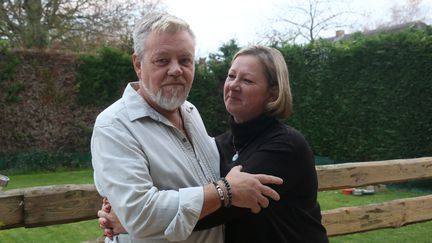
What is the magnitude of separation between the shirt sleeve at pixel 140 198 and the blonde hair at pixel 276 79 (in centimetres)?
66

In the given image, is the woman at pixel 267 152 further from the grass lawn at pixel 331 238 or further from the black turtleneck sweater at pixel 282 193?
the grass lawn at pixel 331 238

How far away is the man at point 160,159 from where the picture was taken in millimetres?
1569

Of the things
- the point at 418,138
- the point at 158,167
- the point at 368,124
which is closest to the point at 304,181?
the point at 158,167

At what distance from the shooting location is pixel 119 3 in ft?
67.9

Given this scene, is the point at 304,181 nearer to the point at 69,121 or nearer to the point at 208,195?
the point at 208,195

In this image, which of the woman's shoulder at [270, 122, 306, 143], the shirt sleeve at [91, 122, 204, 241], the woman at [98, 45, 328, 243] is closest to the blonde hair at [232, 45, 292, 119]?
the woman at [98, 45, 328, 243]

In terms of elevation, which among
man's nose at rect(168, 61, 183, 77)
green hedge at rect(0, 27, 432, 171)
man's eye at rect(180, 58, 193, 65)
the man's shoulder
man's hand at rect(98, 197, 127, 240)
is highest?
man's eye at rect(180, 58, 193, 65)

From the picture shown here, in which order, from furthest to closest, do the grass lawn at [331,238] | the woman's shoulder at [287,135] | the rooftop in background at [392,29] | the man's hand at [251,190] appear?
the rooftop in background at [392,29] < the grass lawn at [331,238] < the woman's shoulder at [287,135] < the man's hand at [251,190]

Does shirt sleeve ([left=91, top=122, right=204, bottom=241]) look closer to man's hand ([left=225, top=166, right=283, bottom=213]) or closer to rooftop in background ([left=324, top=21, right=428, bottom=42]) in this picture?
man's hand ([left=225, top=166, right=283, bottom=213])

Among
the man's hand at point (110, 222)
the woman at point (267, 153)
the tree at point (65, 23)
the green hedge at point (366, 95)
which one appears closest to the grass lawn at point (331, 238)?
the green hedge at point (366, 95)

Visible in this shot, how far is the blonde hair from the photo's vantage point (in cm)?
210

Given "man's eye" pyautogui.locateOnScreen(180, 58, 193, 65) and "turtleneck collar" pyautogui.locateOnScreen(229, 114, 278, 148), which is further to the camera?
"turtleneck collar" pyautogui.locateOnScreen(229, 114, 278, 148)

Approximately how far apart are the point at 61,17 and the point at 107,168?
18487 mm

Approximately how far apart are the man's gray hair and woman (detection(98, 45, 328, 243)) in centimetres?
46
